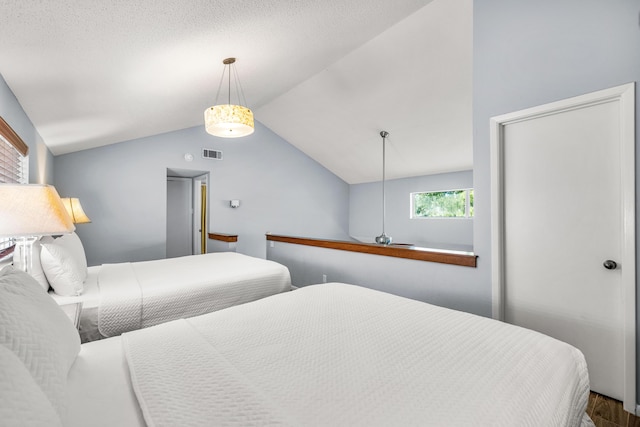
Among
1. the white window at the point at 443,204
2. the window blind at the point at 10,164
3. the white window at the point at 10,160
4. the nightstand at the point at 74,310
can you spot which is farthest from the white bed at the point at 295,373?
the white window at the point at 443,204

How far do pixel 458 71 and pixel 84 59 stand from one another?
339 centimetres

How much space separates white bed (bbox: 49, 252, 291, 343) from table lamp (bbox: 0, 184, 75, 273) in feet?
2.38

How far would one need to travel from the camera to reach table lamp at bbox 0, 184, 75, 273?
4.34ft

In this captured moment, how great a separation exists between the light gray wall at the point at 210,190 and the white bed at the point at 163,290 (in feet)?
6.41

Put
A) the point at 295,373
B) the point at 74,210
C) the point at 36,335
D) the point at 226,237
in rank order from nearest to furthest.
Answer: the point at 36,335
the point at 295,373
the point at 74,210
the point at 226,237

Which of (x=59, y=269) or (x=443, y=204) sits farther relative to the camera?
(x=443, y=204)

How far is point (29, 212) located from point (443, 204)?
569 centimetres

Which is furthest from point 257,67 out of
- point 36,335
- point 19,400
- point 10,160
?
point 19,400

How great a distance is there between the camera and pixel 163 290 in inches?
85.6

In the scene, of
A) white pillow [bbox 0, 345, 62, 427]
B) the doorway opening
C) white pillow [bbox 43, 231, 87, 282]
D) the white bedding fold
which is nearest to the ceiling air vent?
the doorway opening

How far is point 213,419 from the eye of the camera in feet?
2.53

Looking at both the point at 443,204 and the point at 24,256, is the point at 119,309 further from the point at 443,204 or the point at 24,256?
the point at 443,204

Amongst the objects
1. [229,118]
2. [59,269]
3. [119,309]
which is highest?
[229,118]

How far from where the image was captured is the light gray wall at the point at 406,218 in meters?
5.46
